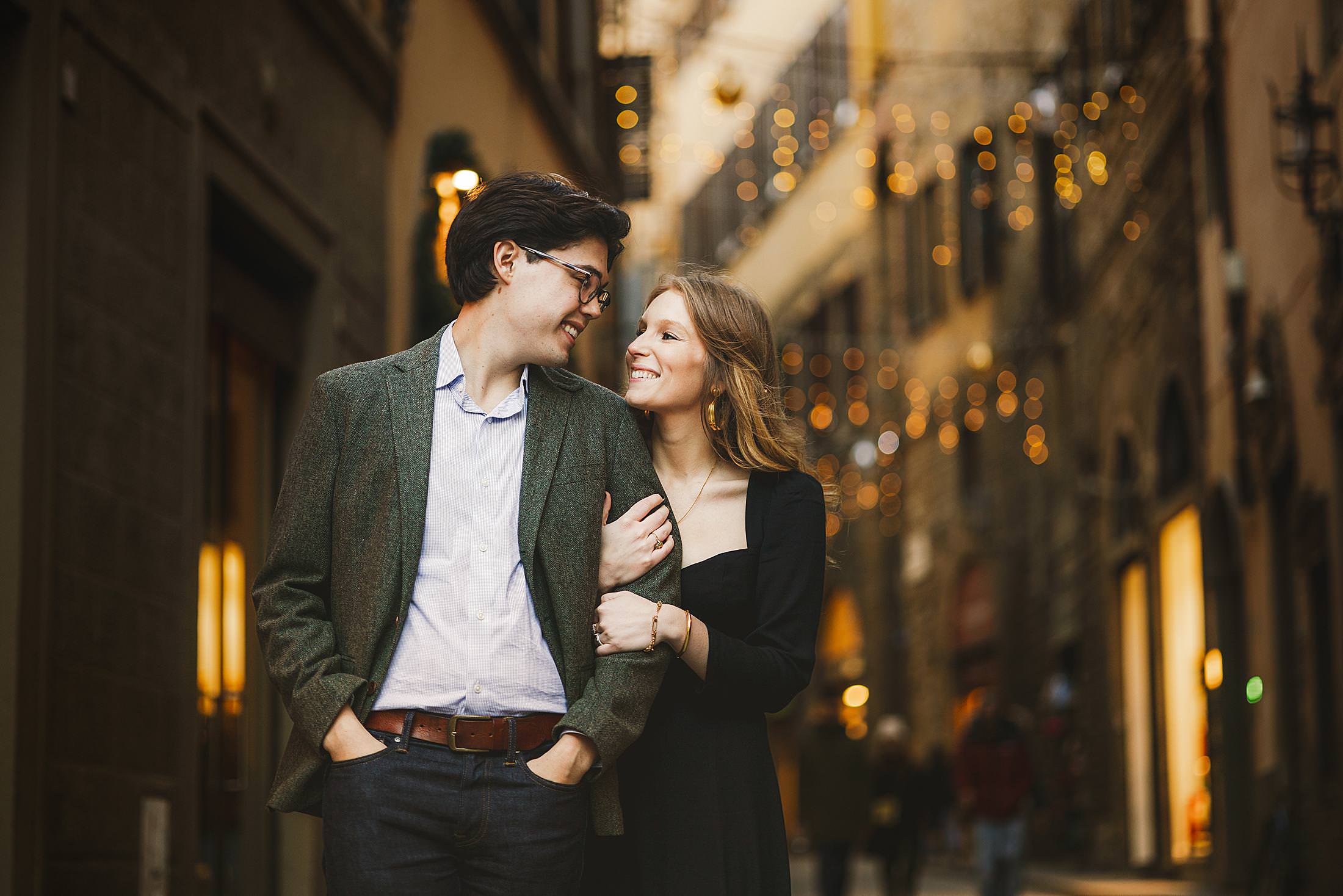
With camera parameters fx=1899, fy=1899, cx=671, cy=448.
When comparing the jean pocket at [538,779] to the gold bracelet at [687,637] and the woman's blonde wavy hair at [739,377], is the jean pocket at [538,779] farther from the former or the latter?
the woman's blonde wavy hair at [739,377]

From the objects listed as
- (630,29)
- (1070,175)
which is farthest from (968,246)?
(630,29)

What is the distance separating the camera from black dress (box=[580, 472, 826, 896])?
3352mm

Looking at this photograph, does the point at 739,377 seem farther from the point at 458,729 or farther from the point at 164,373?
the point at 164,373

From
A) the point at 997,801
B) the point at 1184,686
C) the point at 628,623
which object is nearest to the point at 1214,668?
the point at 1184,686

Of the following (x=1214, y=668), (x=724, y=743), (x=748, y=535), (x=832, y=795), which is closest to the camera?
(x=724, y=743)

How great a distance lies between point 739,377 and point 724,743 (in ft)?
2.22

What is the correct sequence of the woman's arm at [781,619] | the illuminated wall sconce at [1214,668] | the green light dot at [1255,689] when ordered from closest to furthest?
1. the woman's arm at [781,619]
2. the green light dot at [1255,689]
3. the illuminated wall sconce at [1214,668]

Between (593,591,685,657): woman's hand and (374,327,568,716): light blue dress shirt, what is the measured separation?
0.11 metres

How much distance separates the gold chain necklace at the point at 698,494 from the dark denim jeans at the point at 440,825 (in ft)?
2.27

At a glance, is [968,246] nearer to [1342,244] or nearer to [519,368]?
[1342,244]

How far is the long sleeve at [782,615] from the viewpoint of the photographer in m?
3.31

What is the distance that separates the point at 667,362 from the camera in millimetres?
3500

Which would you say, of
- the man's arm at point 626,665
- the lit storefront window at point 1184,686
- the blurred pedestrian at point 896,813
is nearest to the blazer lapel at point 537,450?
the man's arm at point 626,665

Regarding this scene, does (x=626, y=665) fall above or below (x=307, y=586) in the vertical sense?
below
